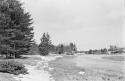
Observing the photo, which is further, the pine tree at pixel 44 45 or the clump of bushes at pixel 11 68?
the pine tree at pixel 44 45

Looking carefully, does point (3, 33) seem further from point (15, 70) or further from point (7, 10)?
point (15, 70)

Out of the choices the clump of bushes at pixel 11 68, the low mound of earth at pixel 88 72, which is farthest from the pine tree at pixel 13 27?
the clump of bushes at pixel 11 68

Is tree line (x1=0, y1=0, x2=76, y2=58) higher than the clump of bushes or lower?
higher

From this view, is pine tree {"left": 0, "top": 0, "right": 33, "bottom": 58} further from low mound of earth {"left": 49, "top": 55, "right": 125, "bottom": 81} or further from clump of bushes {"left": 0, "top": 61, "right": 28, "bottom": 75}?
clump of bushes {"left": 0, "top": 61, "right": 28, "bottom": 75}

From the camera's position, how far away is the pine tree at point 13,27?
36222mm

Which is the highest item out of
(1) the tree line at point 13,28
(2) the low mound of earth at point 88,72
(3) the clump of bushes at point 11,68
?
(1) the tree line at point 13,28

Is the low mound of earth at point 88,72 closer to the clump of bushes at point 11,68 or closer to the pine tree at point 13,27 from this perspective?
the clump of bushes at point 11,68

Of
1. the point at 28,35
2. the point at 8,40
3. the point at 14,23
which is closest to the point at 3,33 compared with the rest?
the point at 8,40

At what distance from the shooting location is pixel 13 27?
39.9 m

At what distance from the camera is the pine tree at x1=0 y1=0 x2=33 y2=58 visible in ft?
119

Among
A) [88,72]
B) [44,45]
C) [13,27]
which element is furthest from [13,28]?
[44,45]

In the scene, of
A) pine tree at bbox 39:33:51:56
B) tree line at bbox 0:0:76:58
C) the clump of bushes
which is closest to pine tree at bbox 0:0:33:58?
tree line at bbox 0:0:76:58

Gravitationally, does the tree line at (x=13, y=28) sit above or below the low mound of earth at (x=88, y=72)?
above

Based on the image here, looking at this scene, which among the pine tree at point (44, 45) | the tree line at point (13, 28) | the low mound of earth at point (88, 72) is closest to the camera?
the low mound of earth at point (88, 72)
